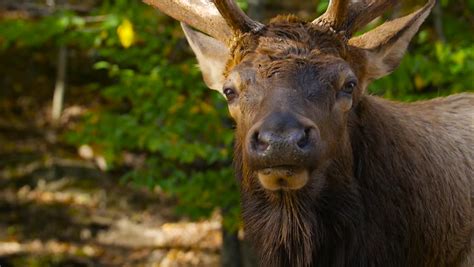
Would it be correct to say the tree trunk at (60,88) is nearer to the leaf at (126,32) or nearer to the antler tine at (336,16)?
the leaf at (126,32)

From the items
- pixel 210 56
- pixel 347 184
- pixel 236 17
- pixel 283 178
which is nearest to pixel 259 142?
pixel 283 178

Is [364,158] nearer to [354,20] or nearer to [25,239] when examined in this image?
[354,20]

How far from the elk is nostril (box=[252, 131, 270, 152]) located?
0.02m

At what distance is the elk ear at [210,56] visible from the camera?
19.4 feet

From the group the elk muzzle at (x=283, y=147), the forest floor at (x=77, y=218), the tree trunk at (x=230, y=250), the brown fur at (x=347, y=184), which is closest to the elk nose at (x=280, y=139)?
the elk muzzle at (x=283, y=147)

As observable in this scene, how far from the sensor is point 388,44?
543 cm

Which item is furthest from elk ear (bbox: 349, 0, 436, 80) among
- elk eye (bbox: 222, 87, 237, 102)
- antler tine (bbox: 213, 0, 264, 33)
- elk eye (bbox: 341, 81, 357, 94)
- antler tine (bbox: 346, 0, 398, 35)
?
elk eye (bbox: 222, 87, 237, 102)

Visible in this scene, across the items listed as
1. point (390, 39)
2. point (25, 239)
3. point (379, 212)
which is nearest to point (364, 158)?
point (379, 212)

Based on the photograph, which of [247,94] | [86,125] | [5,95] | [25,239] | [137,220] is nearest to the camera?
[247,94]

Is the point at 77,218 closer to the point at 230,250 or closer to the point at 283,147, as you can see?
the point at 230,250

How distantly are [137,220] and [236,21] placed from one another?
782cm

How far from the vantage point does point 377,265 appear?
522 cm

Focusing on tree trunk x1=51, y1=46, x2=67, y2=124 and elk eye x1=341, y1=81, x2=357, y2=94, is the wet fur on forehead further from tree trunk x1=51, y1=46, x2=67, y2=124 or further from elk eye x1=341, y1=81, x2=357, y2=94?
tree trunk x1=51, y1=46, x2=67, y2=124

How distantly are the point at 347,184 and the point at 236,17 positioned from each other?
1.20m
